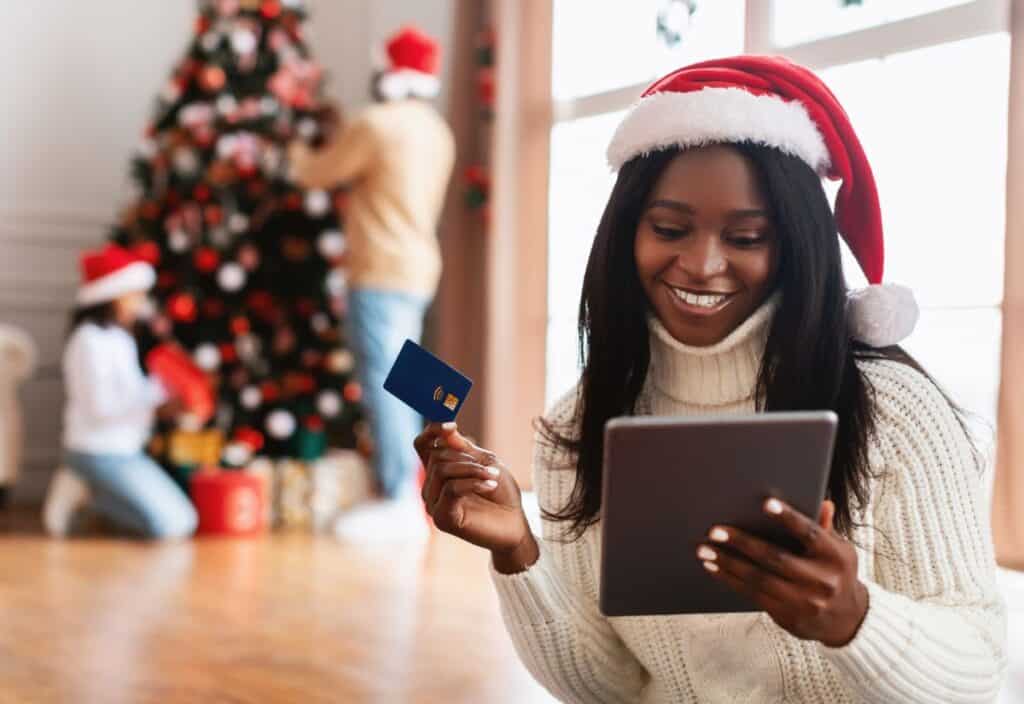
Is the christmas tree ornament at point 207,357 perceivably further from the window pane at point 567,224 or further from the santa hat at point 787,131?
the santa hat at point 787,131

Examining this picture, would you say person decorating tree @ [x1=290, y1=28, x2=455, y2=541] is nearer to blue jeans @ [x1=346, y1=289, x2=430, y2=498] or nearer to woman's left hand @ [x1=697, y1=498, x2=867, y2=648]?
blue jeans @ [x1=346, y1=289, x2=430, y2=498]

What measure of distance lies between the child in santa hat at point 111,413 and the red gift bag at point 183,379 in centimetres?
9

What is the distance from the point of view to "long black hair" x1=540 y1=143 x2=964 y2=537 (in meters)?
1.07

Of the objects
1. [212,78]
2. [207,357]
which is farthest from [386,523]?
[212,78]

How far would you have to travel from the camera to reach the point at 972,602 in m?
1.05

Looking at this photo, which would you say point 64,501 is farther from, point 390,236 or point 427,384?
point 427,384

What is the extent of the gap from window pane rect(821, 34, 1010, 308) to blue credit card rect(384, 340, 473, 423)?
2.21 meters

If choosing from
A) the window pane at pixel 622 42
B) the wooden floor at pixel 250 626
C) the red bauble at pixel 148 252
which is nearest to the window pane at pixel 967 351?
the window pane at pixel 622 42

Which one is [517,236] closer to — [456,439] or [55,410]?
[55,410]

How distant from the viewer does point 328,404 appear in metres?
4.33

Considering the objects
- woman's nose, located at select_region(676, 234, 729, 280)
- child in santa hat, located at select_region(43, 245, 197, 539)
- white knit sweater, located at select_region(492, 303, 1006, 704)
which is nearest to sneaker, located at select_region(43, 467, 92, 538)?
child in santa hat, located at select_region(43, 245, 197, 539)

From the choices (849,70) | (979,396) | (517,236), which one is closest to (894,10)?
(849,70)

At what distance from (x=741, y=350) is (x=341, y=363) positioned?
11.0 ft

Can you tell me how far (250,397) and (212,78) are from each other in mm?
1154
